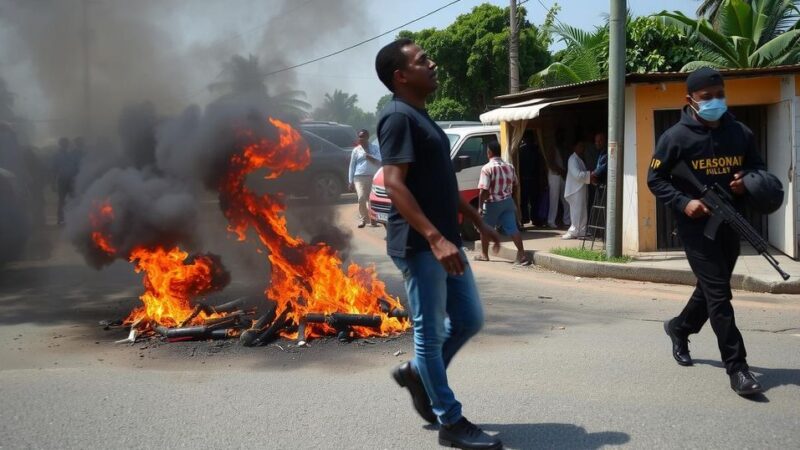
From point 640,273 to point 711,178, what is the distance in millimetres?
4396

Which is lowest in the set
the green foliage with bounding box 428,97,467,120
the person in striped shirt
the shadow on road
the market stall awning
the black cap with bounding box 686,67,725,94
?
the shadow on road

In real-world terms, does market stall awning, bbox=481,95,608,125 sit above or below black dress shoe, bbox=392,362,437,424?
above

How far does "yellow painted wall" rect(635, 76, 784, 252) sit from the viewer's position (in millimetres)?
9398

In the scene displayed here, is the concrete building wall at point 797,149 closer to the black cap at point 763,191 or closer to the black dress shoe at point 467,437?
the black cap at point 763,191

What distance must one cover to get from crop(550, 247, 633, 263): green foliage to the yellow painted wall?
0.72 m

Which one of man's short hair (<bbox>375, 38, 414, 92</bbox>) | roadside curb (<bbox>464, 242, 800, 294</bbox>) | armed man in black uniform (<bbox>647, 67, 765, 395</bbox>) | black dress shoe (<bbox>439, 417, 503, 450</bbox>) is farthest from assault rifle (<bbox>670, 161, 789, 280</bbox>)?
roadside curb (<bbox>464, 242, 800, 294</bbox>)

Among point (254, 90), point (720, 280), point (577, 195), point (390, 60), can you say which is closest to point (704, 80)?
point (720, 280)

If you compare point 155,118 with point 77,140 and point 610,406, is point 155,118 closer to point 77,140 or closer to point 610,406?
point 77,140

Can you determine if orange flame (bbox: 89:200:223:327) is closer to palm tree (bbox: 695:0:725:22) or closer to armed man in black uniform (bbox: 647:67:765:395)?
armed man in black uniform (bbox: 647:67:765:395)

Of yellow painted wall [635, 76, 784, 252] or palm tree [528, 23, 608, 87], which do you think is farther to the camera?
palm tree [528, 23, 608, 87]

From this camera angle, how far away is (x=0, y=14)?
8.63 m

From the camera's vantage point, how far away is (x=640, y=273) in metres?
8.47

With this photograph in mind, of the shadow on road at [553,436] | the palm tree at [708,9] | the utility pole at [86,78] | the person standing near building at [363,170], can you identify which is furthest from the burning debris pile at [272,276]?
the palm tree at [708,9]

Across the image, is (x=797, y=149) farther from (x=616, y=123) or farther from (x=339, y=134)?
(x=339, y=134)
